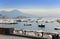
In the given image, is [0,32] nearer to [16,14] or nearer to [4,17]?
[4,17]

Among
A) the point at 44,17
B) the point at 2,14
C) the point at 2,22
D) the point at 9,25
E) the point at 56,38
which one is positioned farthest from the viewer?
the point at 9,25

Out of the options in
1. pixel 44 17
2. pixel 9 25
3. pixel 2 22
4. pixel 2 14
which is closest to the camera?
pixel 44 17

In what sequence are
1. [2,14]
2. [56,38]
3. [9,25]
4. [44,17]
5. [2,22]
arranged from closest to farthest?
[56,38]
[44,17]
[2,14]
[2,22]
[9,25]

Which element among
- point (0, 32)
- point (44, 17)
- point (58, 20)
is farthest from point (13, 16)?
point (58, 20)

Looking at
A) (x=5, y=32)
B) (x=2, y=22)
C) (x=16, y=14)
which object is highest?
(x=16, y=14)

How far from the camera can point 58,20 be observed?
3586 mm

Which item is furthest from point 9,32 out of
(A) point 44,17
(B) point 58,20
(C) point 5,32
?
(B) point 58,20

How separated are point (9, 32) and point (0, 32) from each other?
0.31 metres

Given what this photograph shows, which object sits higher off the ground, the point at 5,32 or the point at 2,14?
the point at 2,14

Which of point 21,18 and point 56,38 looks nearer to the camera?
point 56,38

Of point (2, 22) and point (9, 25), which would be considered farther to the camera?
point (9, 25)

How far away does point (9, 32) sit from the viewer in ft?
11.8

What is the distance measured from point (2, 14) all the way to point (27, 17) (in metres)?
0.75

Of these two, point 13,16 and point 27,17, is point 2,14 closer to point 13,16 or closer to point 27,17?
point 13,16
